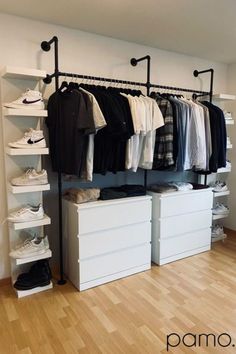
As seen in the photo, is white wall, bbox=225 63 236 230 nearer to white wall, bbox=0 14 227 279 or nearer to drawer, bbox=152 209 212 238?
white wall, bbox=0 14 227 279

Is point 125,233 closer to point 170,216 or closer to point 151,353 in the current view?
point 170,216

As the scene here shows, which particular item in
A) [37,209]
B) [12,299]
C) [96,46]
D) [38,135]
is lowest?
[12,299]

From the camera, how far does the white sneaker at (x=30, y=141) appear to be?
2.12 m

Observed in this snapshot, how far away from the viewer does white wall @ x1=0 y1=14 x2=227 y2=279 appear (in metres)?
2.31

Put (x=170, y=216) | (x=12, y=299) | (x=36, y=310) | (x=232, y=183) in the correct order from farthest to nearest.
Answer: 1. (x=232, y=183)
2. (x=170, y=216)
3. (x=12, y=299)
4. (x=36, y=310)

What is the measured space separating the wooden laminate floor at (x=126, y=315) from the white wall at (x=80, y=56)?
2.01ft

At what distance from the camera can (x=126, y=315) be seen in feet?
6.66

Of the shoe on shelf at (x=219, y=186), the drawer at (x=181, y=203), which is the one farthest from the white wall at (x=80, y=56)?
the shoe on shelf at (x=219, y=186)

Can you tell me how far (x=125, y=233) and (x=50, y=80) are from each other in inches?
61.2

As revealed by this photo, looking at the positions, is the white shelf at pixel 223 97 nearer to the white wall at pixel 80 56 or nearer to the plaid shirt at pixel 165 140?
the white wall at pixel 80 56

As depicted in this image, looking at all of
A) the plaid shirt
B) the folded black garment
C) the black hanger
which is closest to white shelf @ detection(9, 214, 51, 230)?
the folded black garment

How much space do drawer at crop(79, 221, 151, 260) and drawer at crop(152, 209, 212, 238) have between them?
Result: 0.46ft

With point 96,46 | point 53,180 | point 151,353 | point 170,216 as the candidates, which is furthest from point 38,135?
point 151,353

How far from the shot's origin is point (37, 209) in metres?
2.28
